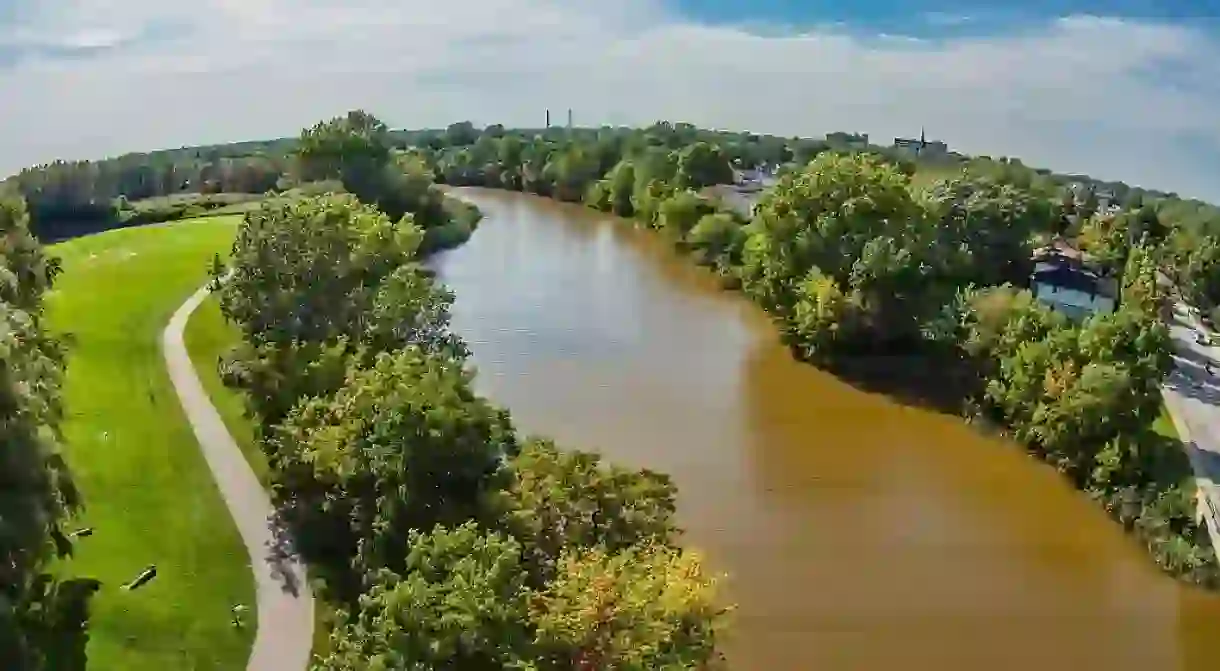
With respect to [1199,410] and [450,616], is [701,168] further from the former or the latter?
[450,616]

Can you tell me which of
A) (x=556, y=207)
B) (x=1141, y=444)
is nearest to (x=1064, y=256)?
(x=1141, y=444)

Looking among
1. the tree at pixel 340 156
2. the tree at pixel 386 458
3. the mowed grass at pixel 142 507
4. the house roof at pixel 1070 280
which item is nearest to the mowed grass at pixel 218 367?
the mowed grass at pixel 142 507

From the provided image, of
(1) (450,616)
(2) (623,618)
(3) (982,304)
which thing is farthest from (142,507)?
(3) (982,304)

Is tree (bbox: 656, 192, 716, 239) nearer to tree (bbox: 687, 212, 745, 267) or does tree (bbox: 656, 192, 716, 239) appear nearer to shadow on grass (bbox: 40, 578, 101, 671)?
tree (bbox: 687, 212, 745, 267)

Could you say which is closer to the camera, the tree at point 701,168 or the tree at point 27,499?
the tree at point 27,499

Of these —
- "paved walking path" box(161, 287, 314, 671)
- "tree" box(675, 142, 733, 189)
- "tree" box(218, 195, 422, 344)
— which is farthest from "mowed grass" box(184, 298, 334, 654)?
"tree" box(675, 142, 733, 189)

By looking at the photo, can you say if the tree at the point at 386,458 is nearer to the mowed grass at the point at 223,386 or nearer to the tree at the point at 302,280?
the mowed grass at the point at 223,386

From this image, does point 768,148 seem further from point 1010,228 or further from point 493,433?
point 493,433
